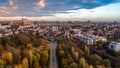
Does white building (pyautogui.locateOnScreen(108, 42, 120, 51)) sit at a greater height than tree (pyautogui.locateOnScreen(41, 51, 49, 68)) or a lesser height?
lesser

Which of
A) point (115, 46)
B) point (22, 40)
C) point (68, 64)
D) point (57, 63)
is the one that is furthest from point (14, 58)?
point (115, 46)

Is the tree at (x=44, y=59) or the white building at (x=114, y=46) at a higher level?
the tree at (x=44, y=59)

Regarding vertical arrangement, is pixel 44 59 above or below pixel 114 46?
above

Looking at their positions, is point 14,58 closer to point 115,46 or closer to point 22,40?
point 22,40

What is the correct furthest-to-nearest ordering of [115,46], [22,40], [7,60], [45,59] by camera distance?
[22,40], [115,46], [45,59], [7,60]

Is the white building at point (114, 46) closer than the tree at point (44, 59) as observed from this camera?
No

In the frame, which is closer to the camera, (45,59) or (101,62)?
(101,62)

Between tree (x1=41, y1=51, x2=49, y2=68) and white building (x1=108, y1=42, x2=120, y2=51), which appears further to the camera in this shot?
white building (x1=108, y1=42, x2=120, y2=51)

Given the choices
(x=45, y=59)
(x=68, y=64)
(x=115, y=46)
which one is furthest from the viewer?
(x=115, y=46)

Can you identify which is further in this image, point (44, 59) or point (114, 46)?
point (114, 46)

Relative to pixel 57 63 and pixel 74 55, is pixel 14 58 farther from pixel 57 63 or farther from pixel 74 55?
pixel 74 55
